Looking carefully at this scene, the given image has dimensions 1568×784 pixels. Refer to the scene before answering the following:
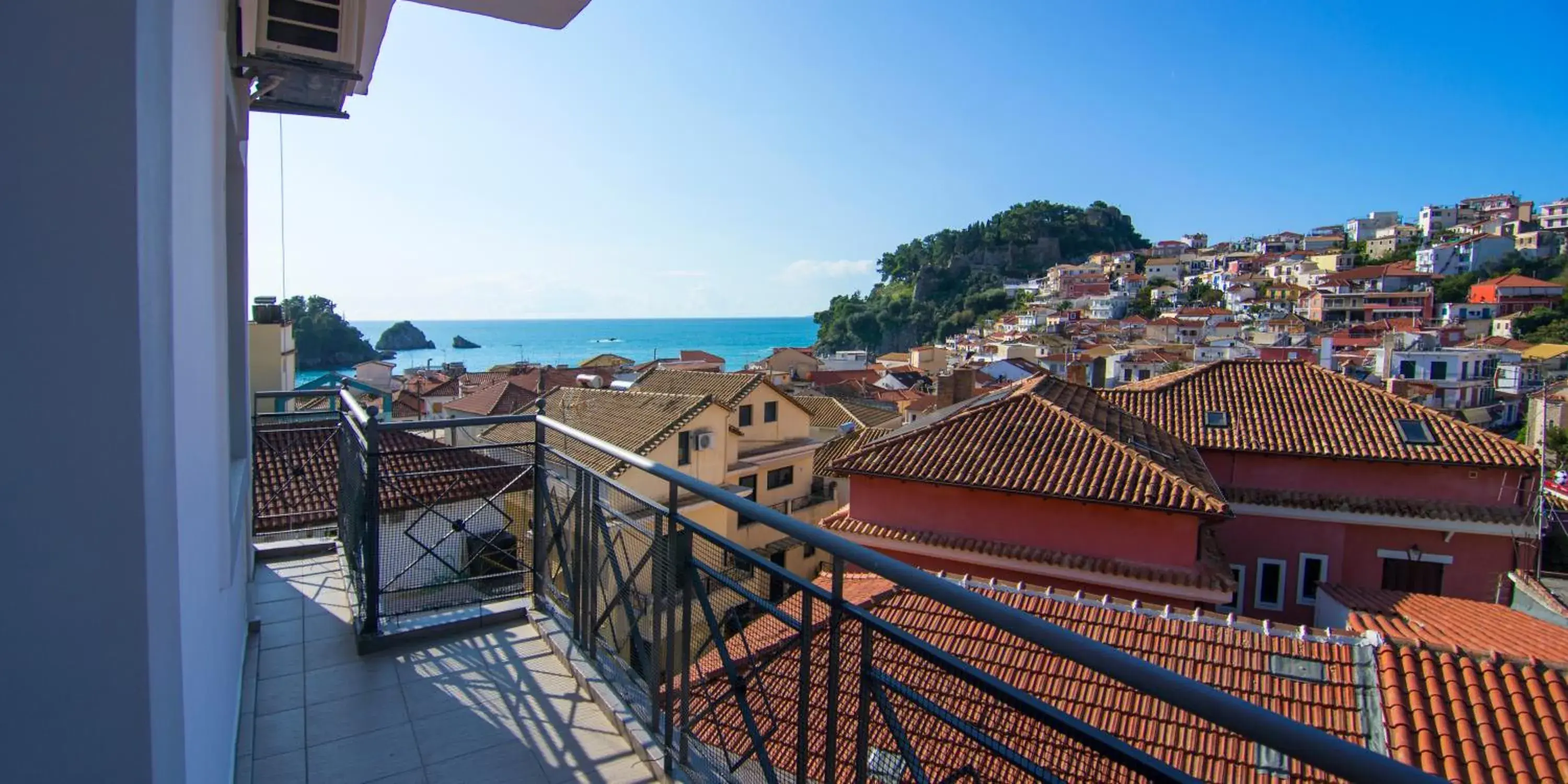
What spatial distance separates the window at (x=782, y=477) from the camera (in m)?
22.2

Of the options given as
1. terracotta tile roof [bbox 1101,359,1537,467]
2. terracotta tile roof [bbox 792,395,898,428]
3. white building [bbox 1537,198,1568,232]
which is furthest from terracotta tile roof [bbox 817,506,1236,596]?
white building [bbox 1537,198,1568,232]

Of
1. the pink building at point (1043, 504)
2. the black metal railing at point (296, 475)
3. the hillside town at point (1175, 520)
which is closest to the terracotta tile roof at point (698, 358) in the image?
the hillside town at point (1175, 520)

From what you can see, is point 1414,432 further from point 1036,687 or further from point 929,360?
point 929,360

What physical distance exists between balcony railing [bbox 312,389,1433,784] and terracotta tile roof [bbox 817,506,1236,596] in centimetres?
816

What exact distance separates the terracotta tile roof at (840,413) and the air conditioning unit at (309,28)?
77.7ft

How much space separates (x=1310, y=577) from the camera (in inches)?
539

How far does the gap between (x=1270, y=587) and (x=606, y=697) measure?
14539 mm

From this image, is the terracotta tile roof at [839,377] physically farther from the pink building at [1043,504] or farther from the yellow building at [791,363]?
the pink building at [1043,504]

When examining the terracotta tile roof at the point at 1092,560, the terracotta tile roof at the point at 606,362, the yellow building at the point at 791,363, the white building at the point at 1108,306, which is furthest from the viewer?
the white building at the point at 1108,306

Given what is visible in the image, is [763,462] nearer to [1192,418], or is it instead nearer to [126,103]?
[1192,418]

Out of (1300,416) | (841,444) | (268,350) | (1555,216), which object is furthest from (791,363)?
(1555,216)

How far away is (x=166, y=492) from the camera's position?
116cm

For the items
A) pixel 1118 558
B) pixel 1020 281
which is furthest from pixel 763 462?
pixel 1020 281

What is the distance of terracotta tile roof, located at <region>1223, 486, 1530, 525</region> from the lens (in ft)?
43.5
